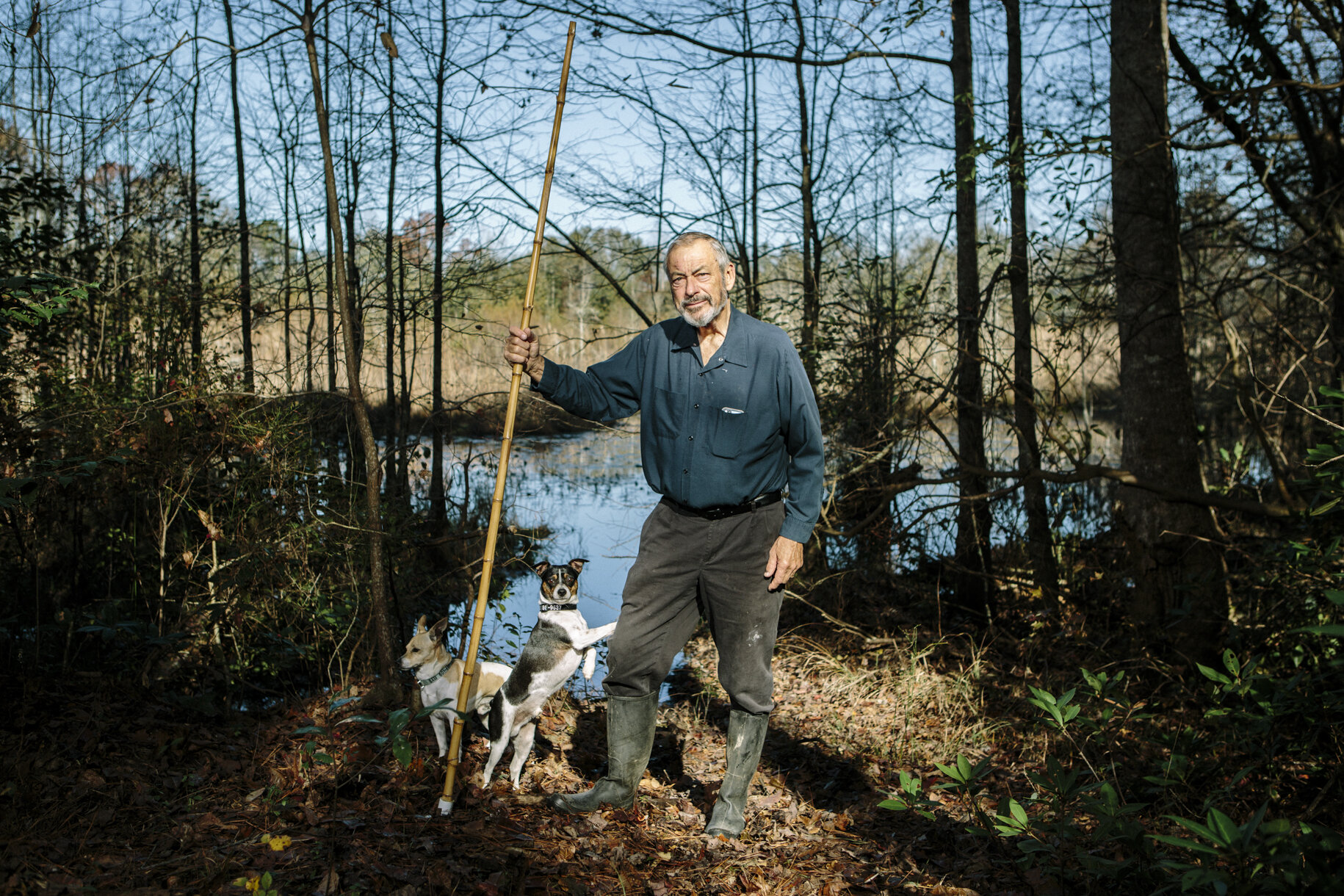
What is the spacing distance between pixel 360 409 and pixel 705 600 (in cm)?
180

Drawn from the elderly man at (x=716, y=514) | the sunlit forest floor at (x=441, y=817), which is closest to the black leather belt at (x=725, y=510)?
the elderly man at (x=716, y=514)

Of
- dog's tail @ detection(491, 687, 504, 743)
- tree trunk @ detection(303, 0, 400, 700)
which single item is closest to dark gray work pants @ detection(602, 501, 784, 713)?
dog's tail @ detection(491, 687, 504, 743)

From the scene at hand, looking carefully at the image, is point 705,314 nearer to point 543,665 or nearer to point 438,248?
point 543,665

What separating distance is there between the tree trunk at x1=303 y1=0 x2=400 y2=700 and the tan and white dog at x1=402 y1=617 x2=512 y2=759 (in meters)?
0.61

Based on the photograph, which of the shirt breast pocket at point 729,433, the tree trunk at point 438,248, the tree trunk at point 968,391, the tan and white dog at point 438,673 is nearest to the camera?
the shirt breast pocket at point 729,433

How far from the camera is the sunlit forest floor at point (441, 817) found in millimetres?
2752

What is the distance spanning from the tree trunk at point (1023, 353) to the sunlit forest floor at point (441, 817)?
186 cm

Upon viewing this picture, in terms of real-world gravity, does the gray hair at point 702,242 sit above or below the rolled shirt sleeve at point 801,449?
above

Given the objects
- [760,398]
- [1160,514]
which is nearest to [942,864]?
[760,398]

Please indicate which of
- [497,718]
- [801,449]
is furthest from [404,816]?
[801,449]

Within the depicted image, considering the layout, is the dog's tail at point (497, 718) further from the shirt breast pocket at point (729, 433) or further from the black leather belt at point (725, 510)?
the shirt breast pocket at point (729, 433)

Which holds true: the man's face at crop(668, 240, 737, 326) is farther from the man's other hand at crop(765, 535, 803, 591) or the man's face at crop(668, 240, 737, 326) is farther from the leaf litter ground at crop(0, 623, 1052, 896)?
the leaf litter ground at crop(0, 623, 1052, 896)

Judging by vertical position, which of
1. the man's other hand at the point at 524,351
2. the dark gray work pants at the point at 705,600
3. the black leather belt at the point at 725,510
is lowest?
the dark gray work pants at the point at 705,600

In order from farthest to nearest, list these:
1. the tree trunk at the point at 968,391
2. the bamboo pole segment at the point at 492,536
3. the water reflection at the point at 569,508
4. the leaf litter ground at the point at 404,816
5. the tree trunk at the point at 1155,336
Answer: the tree trunk at the point at 968,391, the water reflection at the point at 569,508, the tree trunk at the point at 1155,336, the bamboo pole segment at the point at 492,536, the leaf litter ground at the point at 404,816
